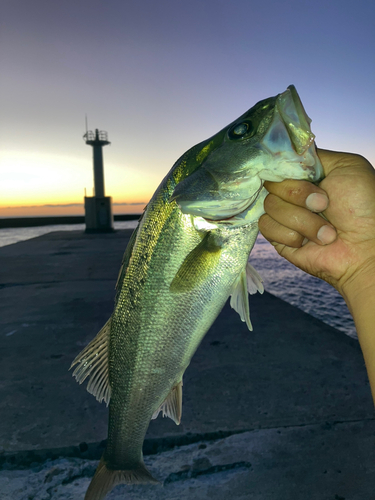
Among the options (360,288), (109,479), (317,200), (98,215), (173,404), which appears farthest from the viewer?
(98,215)

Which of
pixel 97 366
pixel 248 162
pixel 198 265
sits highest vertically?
pixel 248 162

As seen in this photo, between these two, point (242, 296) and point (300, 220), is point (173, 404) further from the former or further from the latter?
point (300, 220)

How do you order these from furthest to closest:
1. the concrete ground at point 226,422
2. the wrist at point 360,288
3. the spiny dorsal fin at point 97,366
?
the concrete ground at point 226,422 < the spiny dorsal fin at point 97,366 < the wrist at point 360,288

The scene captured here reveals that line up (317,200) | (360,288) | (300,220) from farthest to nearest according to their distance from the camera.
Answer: (360,288)
(300,220)
(317,200)

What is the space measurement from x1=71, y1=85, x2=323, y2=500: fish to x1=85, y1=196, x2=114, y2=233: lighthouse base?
78.1 feet

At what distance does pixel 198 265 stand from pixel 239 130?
74cm

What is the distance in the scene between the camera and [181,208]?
1.85 meters

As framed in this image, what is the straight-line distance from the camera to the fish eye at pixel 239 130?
1724mm

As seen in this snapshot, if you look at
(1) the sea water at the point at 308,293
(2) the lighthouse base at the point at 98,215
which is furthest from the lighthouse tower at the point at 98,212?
(1) the sea water at the point at 308,293

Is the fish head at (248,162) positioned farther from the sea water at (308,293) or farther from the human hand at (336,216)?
the sea water at (308,293)

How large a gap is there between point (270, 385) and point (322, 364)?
786 millimetres

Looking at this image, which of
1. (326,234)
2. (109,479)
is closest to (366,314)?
(326,234)

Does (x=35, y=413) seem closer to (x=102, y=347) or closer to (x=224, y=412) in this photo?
(x=102, y=347)

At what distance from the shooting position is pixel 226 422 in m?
2.85
